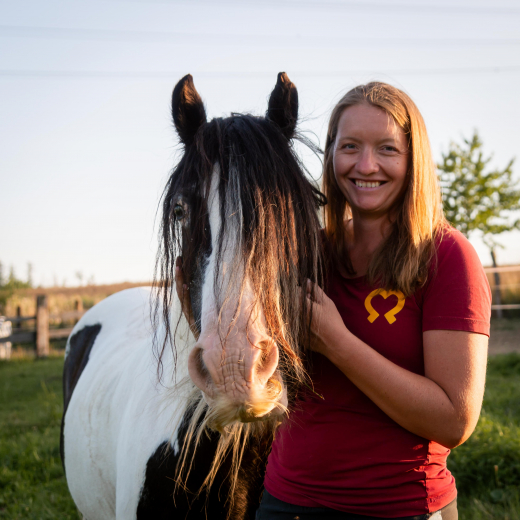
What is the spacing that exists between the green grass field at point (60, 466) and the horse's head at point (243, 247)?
255 centimetres

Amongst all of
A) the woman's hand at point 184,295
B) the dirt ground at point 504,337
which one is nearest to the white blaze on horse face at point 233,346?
the woman's hand at point 184,295

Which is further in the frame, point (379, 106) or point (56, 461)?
point (56, 461)

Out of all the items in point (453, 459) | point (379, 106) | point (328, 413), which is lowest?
point (453, 459)

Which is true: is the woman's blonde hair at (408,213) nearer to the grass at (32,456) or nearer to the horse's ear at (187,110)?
the horse's ear at (187,110)

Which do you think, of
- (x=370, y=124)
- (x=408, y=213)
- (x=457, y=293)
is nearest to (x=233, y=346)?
(x=457, y=293)

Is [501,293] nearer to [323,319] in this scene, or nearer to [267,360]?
[323,319]

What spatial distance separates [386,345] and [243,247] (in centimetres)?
63

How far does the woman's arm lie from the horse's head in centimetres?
10

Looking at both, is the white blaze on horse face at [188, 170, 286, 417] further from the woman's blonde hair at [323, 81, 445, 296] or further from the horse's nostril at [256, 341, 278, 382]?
the woman's blonde hair at [323, 81, 445, 296]

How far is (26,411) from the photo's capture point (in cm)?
640

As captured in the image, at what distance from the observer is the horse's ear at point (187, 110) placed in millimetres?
1732

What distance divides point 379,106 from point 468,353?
919 millimetres

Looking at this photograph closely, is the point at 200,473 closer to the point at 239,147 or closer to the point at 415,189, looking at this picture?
the point at 239,147

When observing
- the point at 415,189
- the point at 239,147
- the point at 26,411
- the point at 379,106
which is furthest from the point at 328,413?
the point at 26,411
